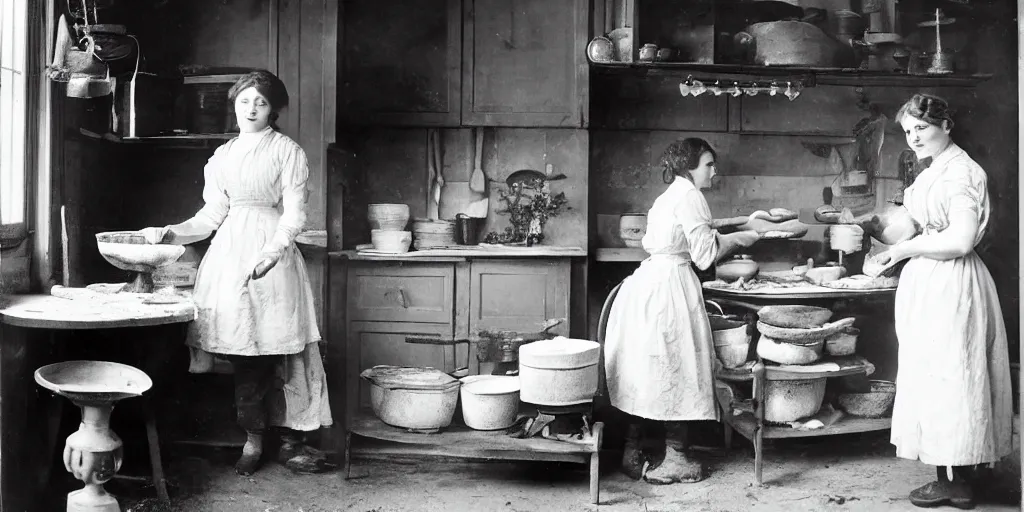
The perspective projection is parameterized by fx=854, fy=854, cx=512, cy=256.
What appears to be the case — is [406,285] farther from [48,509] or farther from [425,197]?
[48,509]

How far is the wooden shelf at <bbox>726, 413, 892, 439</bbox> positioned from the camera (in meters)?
4.67

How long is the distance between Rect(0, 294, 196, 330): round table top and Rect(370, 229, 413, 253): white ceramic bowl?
1.55 m

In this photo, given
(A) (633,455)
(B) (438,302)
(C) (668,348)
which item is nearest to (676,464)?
(A) (633,455)

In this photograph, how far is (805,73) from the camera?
5.47 metres

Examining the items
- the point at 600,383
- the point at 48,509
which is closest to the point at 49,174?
the point at 48,509

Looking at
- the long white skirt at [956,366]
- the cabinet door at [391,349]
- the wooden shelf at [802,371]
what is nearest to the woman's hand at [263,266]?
the cabinet door at [391,349]


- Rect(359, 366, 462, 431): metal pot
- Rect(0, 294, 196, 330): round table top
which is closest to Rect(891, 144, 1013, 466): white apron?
Rect(359, 366, 462, 431): metal pot

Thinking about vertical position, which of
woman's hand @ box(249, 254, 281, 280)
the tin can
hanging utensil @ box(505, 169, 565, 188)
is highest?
the tin can

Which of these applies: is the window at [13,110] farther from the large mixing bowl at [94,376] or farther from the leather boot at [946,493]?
the leather boot at [946,493]

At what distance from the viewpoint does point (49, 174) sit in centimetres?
415

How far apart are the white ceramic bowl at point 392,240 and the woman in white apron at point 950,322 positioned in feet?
9.57

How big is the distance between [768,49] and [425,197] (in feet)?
7.98

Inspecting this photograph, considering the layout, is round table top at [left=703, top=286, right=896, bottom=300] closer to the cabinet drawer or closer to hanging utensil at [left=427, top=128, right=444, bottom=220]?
the cabinet drawer

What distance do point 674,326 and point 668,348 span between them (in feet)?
0.40
